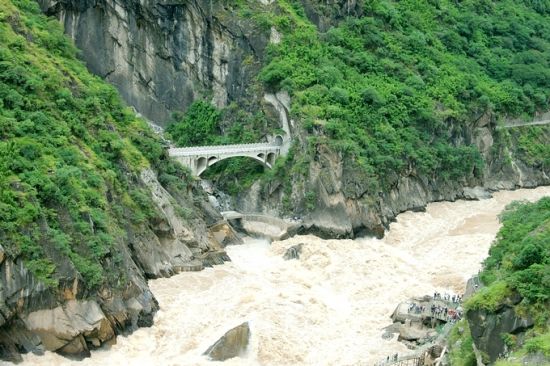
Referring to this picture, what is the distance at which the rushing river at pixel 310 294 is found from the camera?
5278cm

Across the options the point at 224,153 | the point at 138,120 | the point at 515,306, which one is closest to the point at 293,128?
the point at 224,153

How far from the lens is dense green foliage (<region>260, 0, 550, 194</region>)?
8462 centimetres

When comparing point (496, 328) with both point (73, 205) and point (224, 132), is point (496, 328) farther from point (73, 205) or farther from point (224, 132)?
point (224, 132)

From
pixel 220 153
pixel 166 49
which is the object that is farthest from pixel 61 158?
pixel 166 49

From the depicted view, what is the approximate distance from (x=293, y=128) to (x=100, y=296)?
109 feet

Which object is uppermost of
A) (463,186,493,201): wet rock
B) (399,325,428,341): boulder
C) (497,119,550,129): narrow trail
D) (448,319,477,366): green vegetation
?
(497,119,550,129): narrow trail

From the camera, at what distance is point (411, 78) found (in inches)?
3684

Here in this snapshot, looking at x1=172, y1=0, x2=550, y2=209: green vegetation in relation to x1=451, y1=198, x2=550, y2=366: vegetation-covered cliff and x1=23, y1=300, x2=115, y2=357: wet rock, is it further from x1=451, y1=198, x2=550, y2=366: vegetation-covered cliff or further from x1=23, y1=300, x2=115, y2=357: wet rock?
x1=451, y1=198, x2=550, y2=366: vegetation-covered cliff

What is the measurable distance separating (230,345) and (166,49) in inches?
1853

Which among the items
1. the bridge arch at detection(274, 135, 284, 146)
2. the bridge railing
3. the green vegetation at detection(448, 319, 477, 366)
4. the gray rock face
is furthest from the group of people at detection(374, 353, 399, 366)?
the bridge arch at detection(274, 135, 284, 146)

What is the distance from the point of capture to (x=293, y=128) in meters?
83.3

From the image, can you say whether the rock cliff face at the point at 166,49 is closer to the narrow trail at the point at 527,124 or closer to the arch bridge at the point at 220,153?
the arch bridge at the point at 220,153

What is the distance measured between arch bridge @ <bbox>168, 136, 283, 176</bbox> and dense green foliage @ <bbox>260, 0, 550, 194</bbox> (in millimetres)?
4070

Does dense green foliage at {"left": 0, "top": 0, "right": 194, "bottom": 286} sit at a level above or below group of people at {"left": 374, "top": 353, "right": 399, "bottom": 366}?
above
